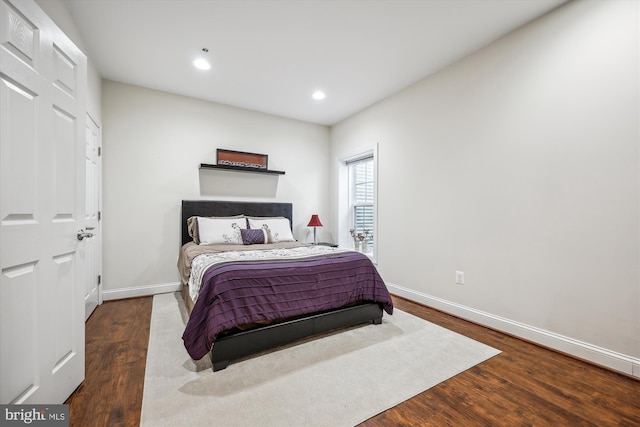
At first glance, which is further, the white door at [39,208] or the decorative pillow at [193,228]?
the decorative pillow at [193,228]

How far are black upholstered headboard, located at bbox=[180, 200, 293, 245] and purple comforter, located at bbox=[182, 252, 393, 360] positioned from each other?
200cm

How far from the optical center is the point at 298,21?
93.1 inches

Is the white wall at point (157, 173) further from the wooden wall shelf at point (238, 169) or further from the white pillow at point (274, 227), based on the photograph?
the white pillow at point (274, 227)

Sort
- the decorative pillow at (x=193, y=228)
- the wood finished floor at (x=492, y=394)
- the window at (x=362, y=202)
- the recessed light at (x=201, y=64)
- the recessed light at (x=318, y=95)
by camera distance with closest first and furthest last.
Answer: the wood finished floor at (x=492, y=394), the recessed light at (x=201, y=64), the decorative pillow at (x=193, y=228), the recessed light at (x=318, y=95), the window at (x=362, y=202)

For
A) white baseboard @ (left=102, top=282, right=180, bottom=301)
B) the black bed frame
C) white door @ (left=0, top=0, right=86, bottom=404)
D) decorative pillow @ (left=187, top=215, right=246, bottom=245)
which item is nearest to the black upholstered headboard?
decorative pillow @ (left=187, top=215, right=246, bottom=245)

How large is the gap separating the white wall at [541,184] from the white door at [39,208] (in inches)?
128

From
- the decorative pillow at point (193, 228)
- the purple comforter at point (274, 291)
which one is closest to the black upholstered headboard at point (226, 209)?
the decorative pillow at point (193, 228)

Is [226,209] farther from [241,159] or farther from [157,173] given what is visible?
[157,173]

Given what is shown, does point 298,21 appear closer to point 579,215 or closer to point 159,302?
point 579,215

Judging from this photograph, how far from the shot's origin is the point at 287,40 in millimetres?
2621

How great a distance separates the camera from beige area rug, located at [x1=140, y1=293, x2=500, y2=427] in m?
1.45

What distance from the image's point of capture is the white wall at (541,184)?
1900 mm

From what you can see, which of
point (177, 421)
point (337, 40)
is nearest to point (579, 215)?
point (337, 40)

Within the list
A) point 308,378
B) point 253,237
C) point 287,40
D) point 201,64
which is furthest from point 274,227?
point 308,378
